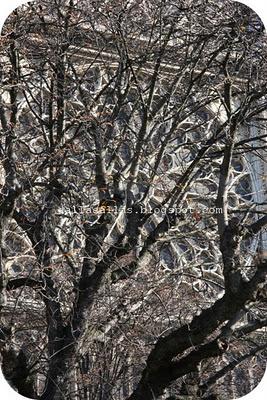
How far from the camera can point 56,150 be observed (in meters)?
7.32

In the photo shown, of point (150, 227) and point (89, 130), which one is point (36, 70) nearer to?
point (89, 130)

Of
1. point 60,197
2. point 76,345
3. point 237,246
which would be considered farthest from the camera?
point 60,197

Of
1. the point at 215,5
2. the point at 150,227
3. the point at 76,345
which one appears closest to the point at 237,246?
the point at 76,345

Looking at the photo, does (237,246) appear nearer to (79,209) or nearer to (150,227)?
(79,209)

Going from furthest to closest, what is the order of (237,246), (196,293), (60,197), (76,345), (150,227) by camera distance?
(150,227) < (196,293) < (60,197) < (76,345) < (237,246)

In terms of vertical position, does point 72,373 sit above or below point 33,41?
below

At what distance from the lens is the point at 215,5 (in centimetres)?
788

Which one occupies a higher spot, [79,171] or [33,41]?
[33,41]

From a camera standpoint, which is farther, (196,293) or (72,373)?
(196,293)

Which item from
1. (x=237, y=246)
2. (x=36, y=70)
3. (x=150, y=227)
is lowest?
(x=150, y=227)

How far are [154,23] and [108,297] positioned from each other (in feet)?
9.44

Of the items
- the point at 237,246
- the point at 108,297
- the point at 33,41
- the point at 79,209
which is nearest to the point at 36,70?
the point at 33,41

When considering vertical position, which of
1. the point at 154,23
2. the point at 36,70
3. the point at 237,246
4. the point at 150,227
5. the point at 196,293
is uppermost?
the point at 154,23

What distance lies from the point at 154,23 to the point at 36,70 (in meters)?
1.34
